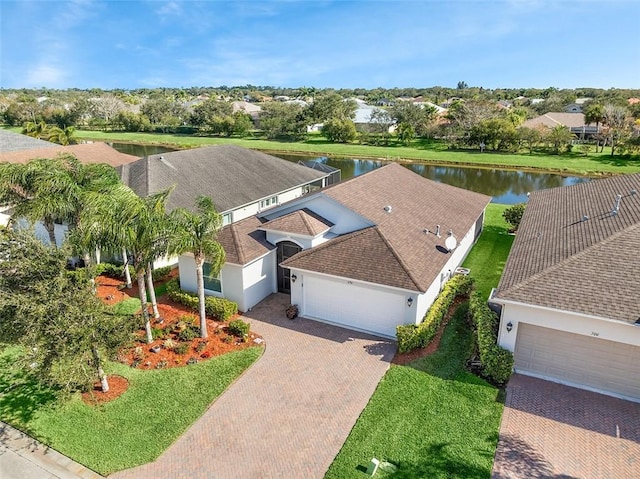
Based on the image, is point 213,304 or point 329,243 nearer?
point 213,304

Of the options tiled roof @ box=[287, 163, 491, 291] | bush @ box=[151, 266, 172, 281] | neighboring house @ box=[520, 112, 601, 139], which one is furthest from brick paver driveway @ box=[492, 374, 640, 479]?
neighboring house @ box=[520, 112, 601, 139]

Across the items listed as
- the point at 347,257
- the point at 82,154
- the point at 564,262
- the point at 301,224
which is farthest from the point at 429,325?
the point at 82,154

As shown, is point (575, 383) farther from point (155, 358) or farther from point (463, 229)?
point (155, 358)

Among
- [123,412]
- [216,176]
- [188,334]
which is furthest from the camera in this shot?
[216,176]

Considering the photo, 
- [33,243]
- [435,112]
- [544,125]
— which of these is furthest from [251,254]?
[435,112]

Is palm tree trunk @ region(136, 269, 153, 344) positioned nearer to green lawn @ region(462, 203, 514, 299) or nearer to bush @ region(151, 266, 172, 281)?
bush @ region(151, 266, 172, 281)

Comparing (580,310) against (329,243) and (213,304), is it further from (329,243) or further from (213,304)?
(213,304)
